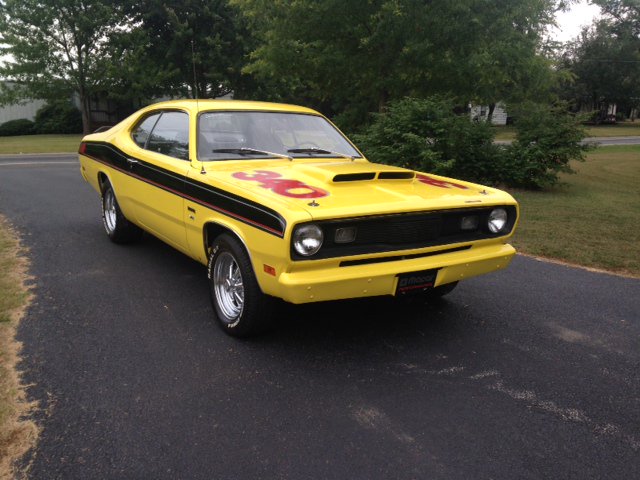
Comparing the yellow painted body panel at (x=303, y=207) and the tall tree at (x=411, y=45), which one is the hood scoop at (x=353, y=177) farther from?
the tall tree at (x=411, y=45)

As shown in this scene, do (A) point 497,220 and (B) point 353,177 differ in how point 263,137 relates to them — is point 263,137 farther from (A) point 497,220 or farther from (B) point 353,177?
(A) point 497,220

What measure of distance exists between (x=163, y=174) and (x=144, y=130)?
3.65 ft

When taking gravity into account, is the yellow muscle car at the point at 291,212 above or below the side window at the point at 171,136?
below

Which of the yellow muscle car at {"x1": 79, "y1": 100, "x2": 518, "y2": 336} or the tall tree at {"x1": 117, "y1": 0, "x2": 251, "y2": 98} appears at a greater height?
the tall tree at {"x1": 117, "y1": 0, "x2": 251, "y2": 98}

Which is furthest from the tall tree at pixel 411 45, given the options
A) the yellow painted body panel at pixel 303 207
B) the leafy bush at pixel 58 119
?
the leafy bush at pixel 58 119

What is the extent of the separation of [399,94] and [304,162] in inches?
397

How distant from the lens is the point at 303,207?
3.13 metres

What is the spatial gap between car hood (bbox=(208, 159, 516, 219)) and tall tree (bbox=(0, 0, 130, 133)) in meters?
27.5

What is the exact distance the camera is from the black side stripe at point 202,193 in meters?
3.18

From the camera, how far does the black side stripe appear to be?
3184 millimetres

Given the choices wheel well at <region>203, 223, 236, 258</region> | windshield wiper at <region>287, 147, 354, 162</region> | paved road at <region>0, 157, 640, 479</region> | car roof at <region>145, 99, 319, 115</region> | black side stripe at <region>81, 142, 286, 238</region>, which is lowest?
paved road at <region>0, 157, 640, 479</region>

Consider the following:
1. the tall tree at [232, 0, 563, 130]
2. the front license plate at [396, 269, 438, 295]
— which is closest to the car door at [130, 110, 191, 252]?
the front license plate at [396, 269, 438, 295]

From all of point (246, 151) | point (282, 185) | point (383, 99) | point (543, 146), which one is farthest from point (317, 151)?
point (383, 99)

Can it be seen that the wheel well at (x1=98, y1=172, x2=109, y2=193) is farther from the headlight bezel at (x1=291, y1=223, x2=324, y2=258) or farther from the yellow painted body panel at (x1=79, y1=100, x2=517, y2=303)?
the headlight bezel at (x1=291, y1=223, x2=324, y2=258)
